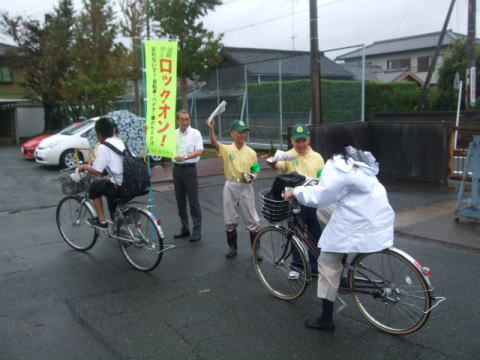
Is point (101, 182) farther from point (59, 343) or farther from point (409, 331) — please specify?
point (409, 331)

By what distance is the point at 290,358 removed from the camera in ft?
11.4

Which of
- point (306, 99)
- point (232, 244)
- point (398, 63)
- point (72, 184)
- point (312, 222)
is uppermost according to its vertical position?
point (398, 63)

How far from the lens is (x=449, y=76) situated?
23.5 metres

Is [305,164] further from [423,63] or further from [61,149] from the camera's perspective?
[423,63]

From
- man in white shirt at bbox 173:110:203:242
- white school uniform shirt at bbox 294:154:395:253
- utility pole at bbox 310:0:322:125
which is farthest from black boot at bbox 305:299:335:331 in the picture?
utility pole at bbox 310:0:322:125

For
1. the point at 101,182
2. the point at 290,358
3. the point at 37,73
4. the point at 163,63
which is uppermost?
the point at 37,73

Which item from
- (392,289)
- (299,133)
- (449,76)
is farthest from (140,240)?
(449,76)

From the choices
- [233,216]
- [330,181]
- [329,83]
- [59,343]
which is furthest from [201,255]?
[329,83]

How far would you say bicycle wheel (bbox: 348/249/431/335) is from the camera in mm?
3604

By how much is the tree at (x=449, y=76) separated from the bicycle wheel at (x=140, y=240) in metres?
20.6

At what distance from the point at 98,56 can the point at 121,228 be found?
1588 cm

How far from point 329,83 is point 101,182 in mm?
9599

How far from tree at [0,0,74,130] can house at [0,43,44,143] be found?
0.97m

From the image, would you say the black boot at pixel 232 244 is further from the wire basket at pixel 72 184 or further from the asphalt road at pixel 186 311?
the wire basket at pixel 72 184
